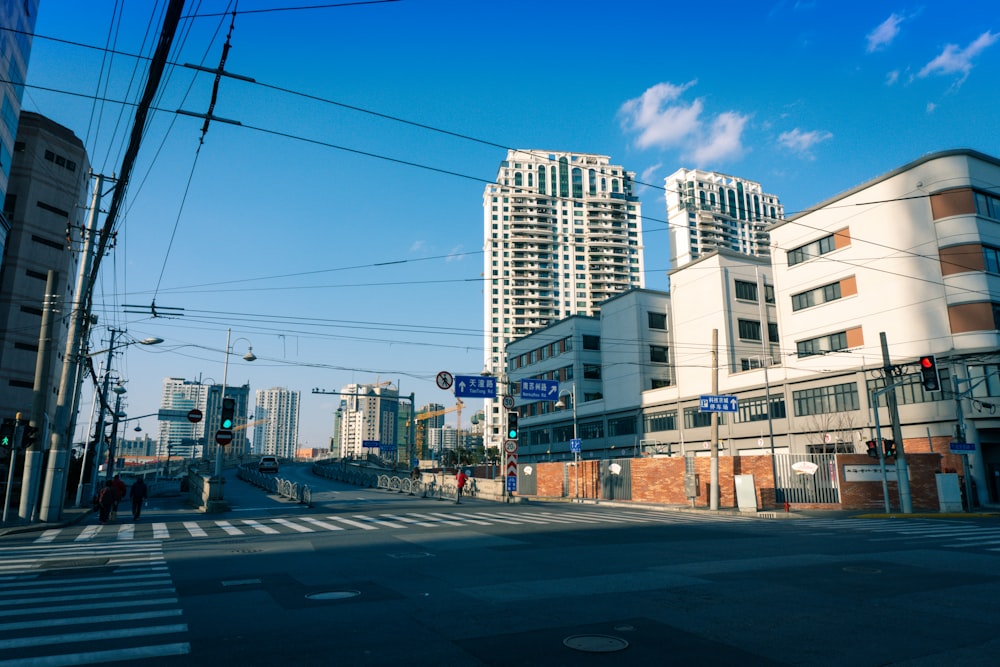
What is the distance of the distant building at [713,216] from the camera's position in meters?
158

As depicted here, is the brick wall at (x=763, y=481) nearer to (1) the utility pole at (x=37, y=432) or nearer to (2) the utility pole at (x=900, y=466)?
(2) the utility pole at (x=900, y=466)

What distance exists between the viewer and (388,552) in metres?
14.2

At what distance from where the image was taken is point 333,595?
925 cm

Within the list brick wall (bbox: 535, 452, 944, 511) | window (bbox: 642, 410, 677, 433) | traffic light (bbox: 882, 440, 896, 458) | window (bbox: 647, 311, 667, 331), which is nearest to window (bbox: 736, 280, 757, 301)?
window (bbox: 647, 311, 667, 331)

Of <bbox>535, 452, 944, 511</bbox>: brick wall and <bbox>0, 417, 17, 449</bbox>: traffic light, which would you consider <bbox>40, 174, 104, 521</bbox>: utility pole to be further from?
<bbox>535, 452, 944, 511</bbox>: brick wall

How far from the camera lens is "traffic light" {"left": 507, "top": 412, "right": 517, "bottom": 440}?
3048 cm

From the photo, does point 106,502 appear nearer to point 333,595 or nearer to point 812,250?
point 333,595

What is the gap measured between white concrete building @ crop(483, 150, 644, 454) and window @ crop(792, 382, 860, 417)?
92384 millimetres

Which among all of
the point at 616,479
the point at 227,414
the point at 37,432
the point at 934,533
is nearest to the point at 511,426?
the point at 616,479

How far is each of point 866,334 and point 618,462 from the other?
1952 centimetres

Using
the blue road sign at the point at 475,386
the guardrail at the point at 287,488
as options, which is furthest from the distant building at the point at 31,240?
the blue road sign at the point at 475,386

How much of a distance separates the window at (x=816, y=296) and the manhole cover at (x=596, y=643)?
4581 cm

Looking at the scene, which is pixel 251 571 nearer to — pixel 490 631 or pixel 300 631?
pixel 300 631

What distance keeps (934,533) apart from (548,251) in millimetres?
127707
